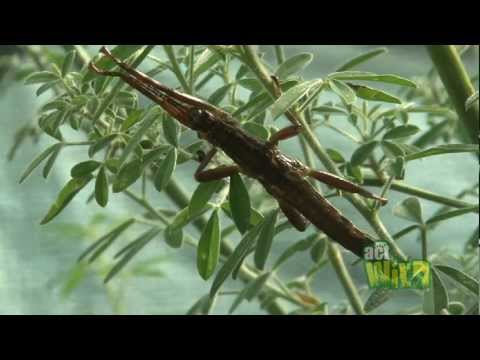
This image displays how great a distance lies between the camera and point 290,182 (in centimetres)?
59

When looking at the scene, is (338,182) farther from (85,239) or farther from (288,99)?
(85,239)

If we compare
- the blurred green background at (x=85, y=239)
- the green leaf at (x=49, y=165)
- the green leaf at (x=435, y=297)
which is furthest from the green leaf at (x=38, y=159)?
the blurred green background at (x=85, y=239)

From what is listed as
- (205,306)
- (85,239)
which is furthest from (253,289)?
(85,239)

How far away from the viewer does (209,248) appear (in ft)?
1.99

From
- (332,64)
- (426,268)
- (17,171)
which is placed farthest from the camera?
(332,64)

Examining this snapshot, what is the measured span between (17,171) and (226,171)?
2.96 ft

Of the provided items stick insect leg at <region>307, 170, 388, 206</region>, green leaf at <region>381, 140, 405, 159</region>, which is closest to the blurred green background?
green leaf at <region>381, 140, 405, 159</region>

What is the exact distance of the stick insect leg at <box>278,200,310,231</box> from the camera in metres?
0.60

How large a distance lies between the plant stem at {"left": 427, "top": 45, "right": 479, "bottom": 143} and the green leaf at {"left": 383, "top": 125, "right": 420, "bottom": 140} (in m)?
0.04

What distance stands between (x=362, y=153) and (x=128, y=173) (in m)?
0.22
